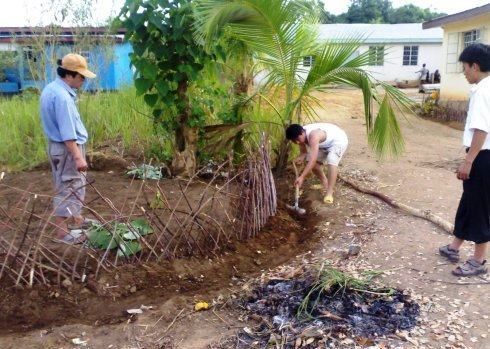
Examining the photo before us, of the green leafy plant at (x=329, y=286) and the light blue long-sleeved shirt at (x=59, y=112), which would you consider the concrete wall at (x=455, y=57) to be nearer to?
the green leafy plant at (x=329, y=286)

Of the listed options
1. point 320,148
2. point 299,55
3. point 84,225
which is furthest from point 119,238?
point 299,55

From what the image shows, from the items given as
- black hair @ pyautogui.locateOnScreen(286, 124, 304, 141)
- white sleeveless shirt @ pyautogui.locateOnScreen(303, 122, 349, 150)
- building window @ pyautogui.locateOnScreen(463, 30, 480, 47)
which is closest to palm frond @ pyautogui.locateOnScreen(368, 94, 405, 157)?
white sleeveless shirt @ pyautogui.locateOnScreen(303, 122, 349, 150)

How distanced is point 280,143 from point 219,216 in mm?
1838

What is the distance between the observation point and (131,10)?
197 inches

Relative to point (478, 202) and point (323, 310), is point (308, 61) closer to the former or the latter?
point (478, 202)

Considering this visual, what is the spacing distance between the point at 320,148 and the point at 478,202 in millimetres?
2325

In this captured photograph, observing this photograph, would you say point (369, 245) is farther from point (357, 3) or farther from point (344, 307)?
point (357, 3)

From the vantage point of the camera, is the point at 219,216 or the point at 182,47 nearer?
the point at 219,216

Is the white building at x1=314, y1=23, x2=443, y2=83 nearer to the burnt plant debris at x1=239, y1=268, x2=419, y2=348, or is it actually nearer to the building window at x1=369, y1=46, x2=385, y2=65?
the building window at x1=369, y1=46, x2=385, y2=65

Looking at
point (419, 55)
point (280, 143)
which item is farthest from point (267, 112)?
point (419, 55)

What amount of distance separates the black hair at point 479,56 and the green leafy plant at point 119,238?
2.64 metres

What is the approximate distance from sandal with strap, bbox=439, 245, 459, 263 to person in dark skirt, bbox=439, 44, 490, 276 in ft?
0.58

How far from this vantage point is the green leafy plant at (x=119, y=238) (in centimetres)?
369

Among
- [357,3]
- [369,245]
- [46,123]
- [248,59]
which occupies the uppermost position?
[357,3]
